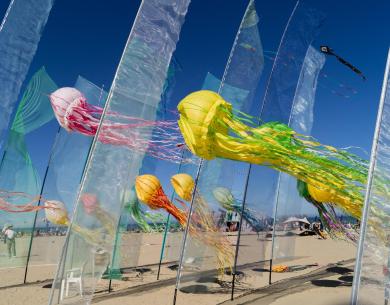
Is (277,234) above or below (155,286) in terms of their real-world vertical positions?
above

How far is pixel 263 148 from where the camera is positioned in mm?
4430

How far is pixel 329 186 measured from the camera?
4488mm

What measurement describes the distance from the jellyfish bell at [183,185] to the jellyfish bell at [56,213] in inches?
132

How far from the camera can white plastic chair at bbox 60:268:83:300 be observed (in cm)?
441

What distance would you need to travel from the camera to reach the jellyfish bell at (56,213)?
408 inches

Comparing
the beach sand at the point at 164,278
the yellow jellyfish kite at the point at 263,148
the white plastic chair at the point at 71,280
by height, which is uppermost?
the yellow jellyfish kite at the point at 263,148

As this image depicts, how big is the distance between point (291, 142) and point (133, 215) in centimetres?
762

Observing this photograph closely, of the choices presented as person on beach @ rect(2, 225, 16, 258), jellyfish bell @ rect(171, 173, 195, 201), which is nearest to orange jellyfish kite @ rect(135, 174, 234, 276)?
jellyfish bell @ rect(171, 173, 195, 201)

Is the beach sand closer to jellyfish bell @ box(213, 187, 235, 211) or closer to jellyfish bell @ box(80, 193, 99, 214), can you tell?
jellyfish bell @ box(213, 187, 235, 211)

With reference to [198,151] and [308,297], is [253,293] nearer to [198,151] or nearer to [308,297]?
[308,297]

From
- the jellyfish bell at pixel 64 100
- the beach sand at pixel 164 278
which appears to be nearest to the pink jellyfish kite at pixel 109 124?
the jellyfish bell at pixel 64 100

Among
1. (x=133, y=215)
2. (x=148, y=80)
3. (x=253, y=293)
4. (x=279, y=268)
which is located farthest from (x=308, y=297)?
(x=148, y=80)

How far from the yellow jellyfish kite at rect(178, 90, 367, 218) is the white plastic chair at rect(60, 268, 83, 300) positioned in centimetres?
219

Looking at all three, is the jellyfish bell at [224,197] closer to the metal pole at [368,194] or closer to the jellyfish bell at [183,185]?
the jellyfish bell at [183,185]
